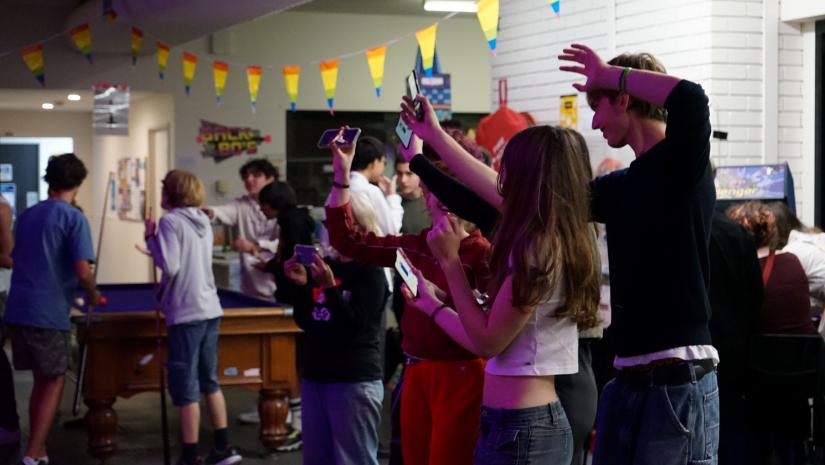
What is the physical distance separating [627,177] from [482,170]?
1.70 feet

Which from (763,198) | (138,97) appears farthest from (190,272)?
(138,97)

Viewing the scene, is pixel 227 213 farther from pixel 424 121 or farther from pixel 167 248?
pixel 424 121

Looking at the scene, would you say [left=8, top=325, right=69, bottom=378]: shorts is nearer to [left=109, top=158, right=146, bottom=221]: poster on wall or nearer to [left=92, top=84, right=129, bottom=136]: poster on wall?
[left=92, top=84, right=129, bottom=136]: poster on wall

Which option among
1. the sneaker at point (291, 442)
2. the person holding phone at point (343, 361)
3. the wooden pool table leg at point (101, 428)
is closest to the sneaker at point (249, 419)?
the sneaker at point (291, 442)

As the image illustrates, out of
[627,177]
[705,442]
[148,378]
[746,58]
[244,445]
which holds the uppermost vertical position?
[746,58]

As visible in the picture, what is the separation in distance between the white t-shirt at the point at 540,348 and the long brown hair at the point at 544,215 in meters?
0.09

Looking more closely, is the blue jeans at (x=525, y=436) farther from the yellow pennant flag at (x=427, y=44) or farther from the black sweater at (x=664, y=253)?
the yellow pennant flag at (x=427, y=44)

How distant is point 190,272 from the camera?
5.86 meters

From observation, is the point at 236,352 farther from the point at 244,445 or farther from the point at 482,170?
the point at 482,170

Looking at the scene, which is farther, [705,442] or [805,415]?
[805,415]

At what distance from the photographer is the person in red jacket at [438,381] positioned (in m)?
3.21

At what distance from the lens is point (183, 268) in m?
5.86

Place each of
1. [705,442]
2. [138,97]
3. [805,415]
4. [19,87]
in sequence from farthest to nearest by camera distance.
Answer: [138,97]
[19,87]
[805,415]
[705,442]

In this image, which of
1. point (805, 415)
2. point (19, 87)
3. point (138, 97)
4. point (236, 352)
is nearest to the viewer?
point (805, 415)
